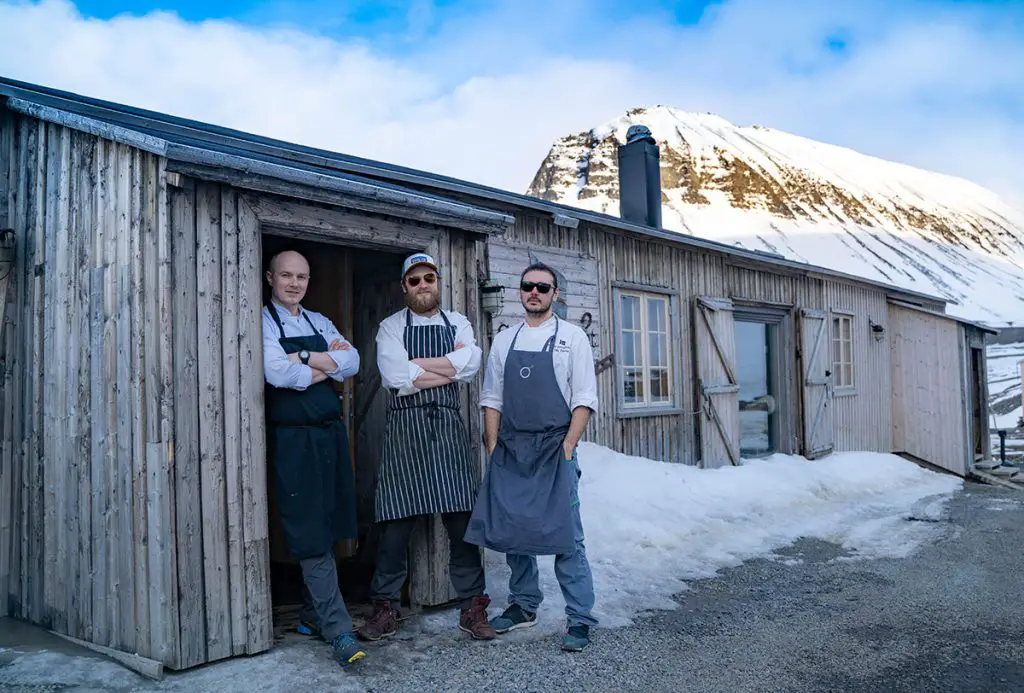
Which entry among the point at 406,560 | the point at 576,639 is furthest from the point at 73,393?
the point at 576,639

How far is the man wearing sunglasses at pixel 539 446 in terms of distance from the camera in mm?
3771

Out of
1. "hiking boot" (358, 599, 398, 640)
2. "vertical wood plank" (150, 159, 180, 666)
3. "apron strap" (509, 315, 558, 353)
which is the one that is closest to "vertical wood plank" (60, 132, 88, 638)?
"vertical wood plank" (150, 159, 180, 666)

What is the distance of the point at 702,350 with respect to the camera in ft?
31.8

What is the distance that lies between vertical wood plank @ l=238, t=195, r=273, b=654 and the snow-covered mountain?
7124 centimetres

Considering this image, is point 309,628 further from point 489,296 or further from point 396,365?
point 489,296

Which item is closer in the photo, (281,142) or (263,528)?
(263,528)

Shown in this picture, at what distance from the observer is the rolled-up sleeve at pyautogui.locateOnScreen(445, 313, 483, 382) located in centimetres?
399

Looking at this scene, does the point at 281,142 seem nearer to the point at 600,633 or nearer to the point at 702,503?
the point at 600,633

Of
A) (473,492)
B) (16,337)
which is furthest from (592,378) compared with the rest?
(16,337)

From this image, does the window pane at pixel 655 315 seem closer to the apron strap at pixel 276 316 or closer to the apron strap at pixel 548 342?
the apron strap at pixel 548 342

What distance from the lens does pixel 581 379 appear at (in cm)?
389

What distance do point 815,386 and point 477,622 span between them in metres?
8.73

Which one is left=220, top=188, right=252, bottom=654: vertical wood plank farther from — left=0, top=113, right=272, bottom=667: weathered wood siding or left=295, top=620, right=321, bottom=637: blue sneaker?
left=295, top=620, right=321, bottom=637: blue sneaker

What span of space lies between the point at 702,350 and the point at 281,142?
5544mm
